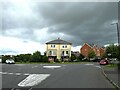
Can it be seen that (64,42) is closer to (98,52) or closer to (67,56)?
(67,56)

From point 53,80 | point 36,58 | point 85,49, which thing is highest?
point 85,49

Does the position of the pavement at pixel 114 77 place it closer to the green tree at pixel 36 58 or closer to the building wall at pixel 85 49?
the green tree at pixel 36 58

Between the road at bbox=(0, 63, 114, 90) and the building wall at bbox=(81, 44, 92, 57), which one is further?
the building wall at bbox=(81, 44, 92, 57)

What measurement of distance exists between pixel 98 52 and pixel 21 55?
68.4 meters

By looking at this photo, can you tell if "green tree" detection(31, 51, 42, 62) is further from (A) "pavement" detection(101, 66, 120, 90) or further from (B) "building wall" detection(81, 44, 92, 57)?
(A) "pavement" detection(101, 66, 120, 90)

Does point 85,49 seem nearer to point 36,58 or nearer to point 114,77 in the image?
point 36,58

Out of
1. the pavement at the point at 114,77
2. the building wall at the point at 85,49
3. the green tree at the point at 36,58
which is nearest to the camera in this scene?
the pavement at the point at 114,77

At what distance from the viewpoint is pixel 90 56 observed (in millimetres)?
130375

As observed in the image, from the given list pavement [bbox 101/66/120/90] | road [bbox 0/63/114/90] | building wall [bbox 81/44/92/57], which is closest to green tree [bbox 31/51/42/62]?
building wall [bbox 81/44/92/57]

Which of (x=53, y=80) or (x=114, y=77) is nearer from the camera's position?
(x=53, y=80)

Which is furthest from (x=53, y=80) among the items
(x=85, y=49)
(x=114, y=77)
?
(x=85, y=49)

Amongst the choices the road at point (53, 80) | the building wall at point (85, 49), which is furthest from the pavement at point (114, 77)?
the building wall at point (85, 49)

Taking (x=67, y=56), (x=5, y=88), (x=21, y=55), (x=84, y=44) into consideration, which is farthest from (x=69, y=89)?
(x=84, y=44)

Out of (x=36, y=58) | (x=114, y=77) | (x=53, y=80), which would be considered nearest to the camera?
(x=53, y=80)
